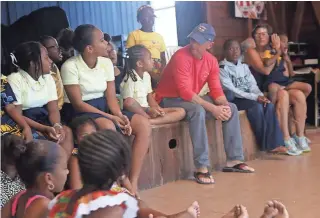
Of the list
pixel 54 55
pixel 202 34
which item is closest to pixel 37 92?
pixel 54 55

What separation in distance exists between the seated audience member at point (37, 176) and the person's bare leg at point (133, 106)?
4.37 feet

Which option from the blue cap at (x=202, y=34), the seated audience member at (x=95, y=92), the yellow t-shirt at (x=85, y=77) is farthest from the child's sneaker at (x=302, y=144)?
the yellow t-shirt at (x=85, y=77)

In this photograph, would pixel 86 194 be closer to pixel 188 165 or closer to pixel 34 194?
pixel 34 194

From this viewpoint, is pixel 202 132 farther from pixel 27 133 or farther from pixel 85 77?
pixel 27 133

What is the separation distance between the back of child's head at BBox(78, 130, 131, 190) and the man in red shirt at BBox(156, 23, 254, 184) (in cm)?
175

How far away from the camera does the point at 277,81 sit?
13.4ft

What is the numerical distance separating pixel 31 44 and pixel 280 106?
217 cm

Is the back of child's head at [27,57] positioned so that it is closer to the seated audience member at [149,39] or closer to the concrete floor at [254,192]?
the concrete floor at [254,192]

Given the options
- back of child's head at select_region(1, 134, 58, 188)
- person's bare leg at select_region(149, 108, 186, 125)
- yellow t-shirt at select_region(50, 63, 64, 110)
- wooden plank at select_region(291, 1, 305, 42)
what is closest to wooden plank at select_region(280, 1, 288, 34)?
wooden plank at select_region(291, 1, 305, 42)

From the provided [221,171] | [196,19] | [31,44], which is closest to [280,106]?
[221,171]

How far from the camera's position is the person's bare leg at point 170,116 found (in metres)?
3.12

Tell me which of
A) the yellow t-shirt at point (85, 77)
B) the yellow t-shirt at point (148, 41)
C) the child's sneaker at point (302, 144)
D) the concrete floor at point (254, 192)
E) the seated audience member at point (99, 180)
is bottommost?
the child's sneaker at point (302, 144)

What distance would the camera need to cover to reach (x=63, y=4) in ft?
20.9

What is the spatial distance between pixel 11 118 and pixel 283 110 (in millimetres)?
2291
